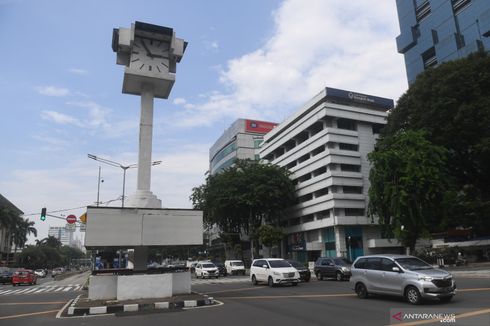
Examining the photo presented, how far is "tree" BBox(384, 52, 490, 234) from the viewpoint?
3741cm

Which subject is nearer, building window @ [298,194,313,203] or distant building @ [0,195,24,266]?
building window @ [298,194,313,203]

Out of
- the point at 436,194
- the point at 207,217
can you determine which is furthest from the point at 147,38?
the point at 207,217

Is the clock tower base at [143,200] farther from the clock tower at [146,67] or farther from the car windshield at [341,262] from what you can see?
the car windshield at [341,262]

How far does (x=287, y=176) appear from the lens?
6231 cm

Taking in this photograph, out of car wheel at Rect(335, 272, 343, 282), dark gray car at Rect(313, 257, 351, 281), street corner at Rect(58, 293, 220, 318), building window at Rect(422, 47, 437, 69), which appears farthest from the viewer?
building window at Rect(422, 47, 437, 69)

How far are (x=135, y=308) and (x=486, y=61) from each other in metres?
38.2

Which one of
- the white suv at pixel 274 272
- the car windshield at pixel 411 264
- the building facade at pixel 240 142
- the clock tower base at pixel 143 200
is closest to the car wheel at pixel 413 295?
the car windshield at pixel 411 264

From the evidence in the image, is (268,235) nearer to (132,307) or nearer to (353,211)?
(353,211)

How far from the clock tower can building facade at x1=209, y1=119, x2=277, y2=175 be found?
63595 mm

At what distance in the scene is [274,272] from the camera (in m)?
23.8

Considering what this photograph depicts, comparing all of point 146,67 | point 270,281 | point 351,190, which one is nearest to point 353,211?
point 351,190

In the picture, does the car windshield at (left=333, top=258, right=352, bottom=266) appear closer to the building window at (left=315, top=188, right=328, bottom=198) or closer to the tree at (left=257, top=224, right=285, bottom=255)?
the tree at (left=257, top=224, right=285, bottom=255)

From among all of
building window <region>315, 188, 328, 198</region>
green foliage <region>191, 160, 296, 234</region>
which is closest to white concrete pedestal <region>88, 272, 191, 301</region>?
green foliage <region>191, 160, 296, 234</region>

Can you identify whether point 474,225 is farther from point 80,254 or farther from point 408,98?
point 80,254
